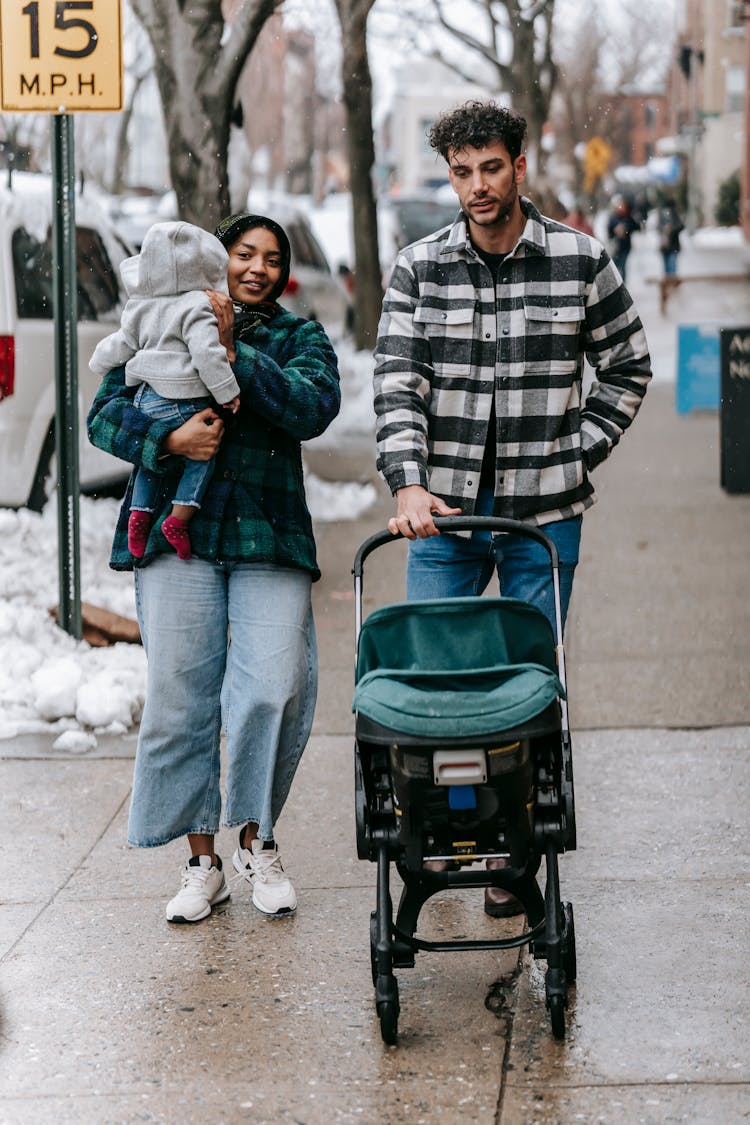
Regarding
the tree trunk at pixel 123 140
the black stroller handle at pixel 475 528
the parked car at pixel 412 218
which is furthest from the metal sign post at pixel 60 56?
the parked car at pixel 412 218

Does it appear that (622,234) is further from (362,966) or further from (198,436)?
(362,966)

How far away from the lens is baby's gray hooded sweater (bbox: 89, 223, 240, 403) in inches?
158

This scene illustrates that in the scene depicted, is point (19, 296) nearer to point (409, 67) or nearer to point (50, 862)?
point (50, 862)

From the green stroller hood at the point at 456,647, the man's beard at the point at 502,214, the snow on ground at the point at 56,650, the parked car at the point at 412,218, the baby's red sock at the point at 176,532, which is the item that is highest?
the parked car at the point at 412,218

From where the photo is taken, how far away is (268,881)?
4473 millimetres

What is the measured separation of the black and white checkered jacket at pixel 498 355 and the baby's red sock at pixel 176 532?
533 millimetres

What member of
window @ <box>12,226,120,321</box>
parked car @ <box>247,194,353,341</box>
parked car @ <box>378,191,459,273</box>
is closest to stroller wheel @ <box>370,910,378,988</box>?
window @ <box>12,226,120,321</box>

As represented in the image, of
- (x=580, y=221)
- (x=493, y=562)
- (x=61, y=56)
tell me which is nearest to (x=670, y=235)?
(x=580, y=221)

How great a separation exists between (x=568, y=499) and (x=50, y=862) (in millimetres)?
1927

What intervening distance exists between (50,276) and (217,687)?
4543 millimetres

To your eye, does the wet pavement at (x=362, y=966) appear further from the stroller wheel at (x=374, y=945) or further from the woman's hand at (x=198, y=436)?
the woman's hand at (x=198, y=436)

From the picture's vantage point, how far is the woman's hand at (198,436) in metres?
4.10

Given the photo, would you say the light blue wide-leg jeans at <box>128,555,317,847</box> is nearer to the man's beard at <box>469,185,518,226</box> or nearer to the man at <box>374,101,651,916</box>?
the man at <box>374,101,651,916</box>

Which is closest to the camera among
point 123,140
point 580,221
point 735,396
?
point 735,396
